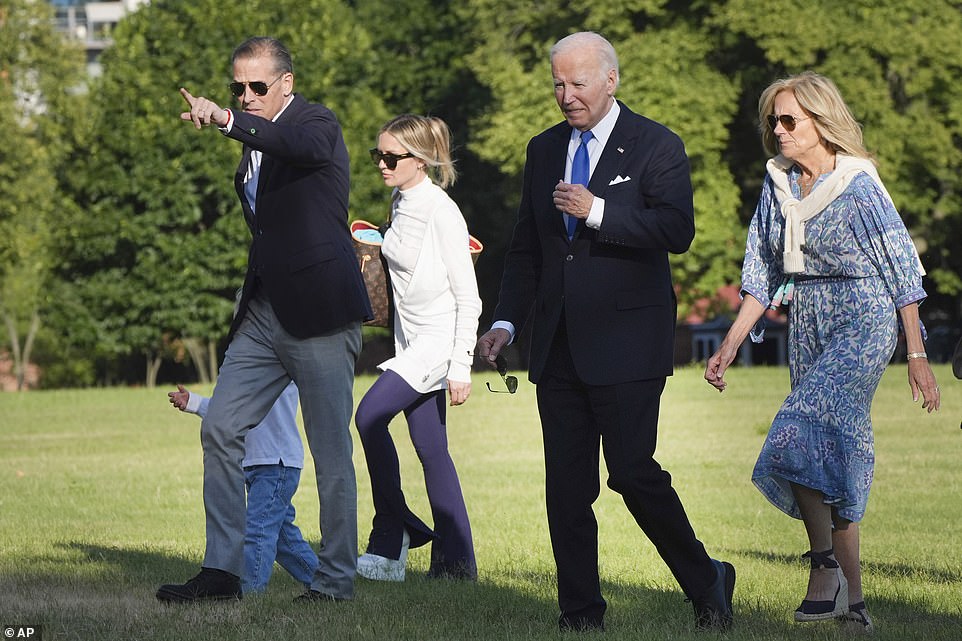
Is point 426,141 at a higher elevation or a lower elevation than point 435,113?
lower

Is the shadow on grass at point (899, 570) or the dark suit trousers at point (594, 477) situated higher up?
the dark suit trousers at point (594, 477)

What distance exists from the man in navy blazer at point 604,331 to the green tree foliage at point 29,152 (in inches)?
1566

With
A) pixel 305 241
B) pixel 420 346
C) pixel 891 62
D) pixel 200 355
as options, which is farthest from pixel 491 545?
pixel 200 355

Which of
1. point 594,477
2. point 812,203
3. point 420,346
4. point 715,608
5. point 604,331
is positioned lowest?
point 715,608

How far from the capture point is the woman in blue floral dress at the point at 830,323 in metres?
6.27

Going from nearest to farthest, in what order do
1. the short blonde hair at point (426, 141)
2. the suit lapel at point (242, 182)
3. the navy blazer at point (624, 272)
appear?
the navy blazer at point (624, 272) → the suit lapel at point (242, 182) → the short blonde hair at point (426, 141)

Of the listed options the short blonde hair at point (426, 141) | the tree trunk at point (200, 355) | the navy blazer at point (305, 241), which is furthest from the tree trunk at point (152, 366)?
the navy blazer at point (305, 241)

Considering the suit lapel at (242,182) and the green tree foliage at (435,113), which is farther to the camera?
the green tree foliage at (435,113)

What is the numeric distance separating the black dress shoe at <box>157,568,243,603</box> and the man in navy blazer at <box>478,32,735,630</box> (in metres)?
1.47

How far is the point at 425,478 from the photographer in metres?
8.10

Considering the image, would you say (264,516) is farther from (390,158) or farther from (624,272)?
(624,272)

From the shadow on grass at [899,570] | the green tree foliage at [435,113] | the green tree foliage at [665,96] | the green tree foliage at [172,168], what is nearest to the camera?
the shadow on grass at [899,570]

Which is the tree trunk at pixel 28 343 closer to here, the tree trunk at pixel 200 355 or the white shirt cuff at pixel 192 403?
the tree trunk at pixel 200 355

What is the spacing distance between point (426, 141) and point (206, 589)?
259 centimetres
